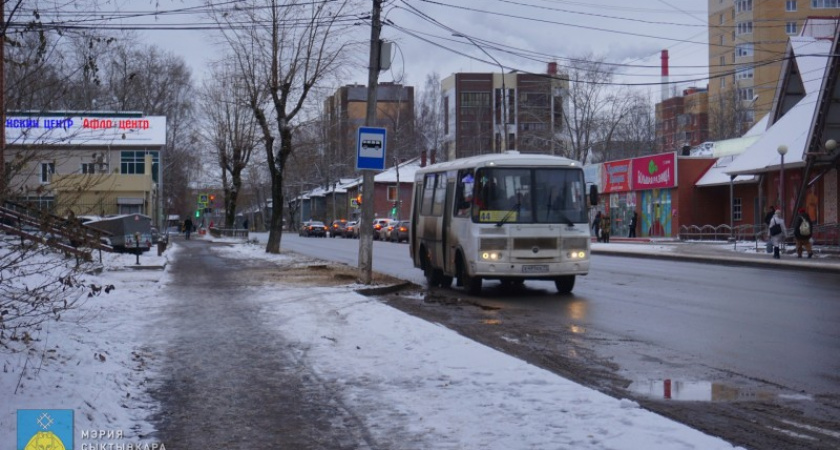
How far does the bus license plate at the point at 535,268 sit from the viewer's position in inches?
684

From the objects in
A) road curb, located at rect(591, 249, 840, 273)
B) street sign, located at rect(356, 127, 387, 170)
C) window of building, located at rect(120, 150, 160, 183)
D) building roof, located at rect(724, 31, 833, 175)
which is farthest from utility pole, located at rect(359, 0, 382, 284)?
window of building, located at rect(120, 150, 160, 183)

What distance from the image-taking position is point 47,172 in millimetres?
7902

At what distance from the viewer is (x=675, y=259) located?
104 ft

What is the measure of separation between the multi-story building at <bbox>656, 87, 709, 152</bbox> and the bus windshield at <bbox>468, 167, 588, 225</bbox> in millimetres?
74698

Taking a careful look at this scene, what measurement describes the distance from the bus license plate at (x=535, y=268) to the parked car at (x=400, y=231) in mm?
39331

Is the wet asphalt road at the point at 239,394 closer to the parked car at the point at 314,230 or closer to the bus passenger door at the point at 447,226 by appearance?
the bus passenger door at the point at 447,226

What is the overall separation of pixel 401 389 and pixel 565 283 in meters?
10.7

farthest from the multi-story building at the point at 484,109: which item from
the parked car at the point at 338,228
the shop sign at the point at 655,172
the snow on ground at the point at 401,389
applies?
the snow on ground at the point at 401,389

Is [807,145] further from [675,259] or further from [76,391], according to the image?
[76,391]

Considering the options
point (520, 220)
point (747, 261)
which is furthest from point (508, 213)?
point (747, 261)

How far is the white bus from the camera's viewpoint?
17.4 m

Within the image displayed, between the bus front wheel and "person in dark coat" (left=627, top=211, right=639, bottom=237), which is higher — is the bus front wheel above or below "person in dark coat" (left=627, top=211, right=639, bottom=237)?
below

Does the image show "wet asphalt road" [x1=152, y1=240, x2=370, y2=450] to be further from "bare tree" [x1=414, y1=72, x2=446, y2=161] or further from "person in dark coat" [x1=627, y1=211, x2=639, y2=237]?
"bare tree" [x1=414, y1=72, x2=446, y2=161]

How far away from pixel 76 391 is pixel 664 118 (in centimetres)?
10634
